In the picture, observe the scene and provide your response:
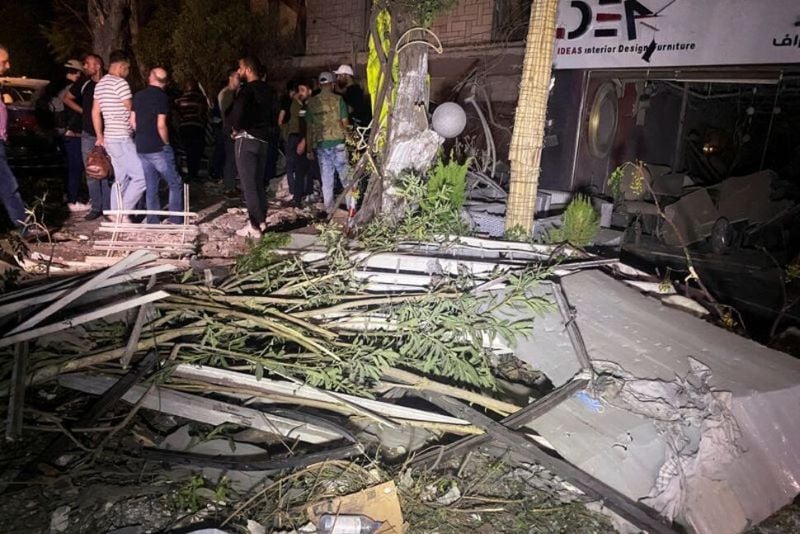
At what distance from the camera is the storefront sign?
19.6 ft

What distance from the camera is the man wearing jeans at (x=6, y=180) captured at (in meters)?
5.31

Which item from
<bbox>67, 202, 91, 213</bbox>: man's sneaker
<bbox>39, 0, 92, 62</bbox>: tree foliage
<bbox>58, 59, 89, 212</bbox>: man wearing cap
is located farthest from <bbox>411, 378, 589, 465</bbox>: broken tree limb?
<bbox>39, 0, 92, 62</bbox>: tree foliage

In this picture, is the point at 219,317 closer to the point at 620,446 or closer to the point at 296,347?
the point at 296,347

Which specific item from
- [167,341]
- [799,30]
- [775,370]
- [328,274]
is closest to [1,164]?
[167,341]

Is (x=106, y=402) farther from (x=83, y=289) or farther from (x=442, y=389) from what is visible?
(x=442, y=389)

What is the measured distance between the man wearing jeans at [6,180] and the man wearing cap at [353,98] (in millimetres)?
3811

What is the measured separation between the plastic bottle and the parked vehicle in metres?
8.88

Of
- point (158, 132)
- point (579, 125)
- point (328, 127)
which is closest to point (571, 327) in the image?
point (328, 127)

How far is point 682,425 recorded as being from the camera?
2.63 meters

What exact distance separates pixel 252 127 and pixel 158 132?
3.39ft

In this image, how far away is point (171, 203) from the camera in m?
6.39

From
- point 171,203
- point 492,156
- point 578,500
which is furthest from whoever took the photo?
point 492,156

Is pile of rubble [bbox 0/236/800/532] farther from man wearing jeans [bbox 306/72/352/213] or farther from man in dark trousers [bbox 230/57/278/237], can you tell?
man wearing jeans [bbox 306/72/352/213]

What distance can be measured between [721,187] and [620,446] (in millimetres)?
6190
